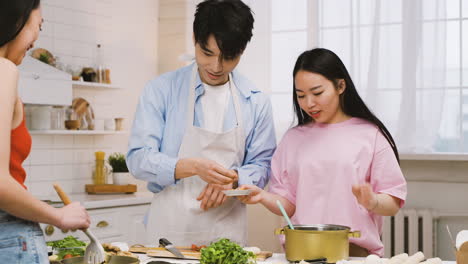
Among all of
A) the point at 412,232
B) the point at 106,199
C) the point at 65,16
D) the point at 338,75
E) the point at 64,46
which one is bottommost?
the point at 412,232

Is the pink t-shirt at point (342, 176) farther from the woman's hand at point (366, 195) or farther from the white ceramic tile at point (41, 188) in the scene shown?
the white ceramic tile at point (41, 188)

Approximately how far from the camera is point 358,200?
226 centimetres

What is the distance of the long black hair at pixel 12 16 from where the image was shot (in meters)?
1.39

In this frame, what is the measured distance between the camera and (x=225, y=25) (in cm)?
247

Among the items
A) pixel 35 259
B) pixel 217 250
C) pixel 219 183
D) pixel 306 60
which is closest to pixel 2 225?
pixel 35 259

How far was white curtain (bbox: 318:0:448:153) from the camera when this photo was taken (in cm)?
427

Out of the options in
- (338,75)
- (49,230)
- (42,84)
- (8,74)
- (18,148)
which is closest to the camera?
(8,74)

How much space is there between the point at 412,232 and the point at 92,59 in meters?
2.76

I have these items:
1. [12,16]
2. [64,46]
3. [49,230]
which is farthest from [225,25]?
[64,46]

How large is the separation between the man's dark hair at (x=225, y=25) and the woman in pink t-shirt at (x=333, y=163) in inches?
10.9

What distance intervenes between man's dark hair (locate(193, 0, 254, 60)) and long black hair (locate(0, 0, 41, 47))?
1096mm

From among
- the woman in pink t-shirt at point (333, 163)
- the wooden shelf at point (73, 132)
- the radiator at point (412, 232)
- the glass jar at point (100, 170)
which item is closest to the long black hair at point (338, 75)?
the woman in pink t-shirt at point (333, 163)

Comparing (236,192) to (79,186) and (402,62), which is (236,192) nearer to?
(402,62)

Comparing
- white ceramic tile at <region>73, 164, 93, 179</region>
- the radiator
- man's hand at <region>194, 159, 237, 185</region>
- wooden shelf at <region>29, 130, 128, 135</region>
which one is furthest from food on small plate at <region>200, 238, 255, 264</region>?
white ceramic tile at <region>73, 164, 93, 179</region>
